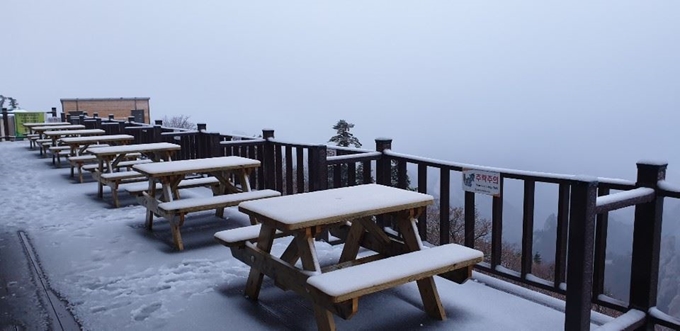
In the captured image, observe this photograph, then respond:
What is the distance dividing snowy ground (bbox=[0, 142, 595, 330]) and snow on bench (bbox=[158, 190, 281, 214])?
1.19 ft

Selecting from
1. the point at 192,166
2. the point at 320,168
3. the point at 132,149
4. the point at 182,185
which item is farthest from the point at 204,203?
the point at 132,149

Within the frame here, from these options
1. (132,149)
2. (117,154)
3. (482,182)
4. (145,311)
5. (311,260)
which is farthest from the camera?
(117,154)

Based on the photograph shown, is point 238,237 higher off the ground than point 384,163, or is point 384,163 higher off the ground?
point 384,163

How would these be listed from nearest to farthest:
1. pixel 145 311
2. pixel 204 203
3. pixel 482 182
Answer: pixel 145 311, pixel 482 182, pixel 204 203

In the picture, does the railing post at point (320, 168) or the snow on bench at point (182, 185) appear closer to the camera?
the railing post at point (320, 168)

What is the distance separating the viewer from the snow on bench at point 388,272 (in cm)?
275

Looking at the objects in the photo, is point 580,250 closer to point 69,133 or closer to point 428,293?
point 428,293

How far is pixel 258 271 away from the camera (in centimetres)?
368

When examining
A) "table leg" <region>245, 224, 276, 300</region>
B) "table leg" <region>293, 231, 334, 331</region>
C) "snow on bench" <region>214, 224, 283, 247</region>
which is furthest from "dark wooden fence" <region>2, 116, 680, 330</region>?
"table leg" <region>245, 224, 276, 300</region>

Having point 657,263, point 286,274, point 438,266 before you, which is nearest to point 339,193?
point 286,274

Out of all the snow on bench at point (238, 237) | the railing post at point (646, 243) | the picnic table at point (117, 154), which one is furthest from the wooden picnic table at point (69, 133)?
the railing post at point (646, 243)

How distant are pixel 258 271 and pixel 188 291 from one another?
2.18ft

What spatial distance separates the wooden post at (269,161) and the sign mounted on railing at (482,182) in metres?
3.36

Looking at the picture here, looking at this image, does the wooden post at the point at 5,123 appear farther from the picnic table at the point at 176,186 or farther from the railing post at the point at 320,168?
the railing post at the point at 320,168
